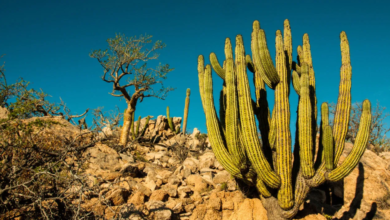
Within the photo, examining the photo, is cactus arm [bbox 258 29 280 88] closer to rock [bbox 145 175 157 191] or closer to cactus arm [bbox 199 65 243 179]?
cactus arm [bbox 199 65 243 179]

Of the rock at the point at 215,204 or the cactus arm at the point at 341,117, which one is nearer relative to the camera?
the cactus arm at the point at 341,117

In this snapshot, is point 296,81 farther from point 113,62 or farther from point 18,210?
point 113,62

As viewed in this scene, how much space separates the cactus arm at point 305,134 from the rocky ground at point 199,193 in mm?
1164

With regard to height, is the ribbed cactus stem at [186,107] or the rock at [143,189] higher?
the ribbed cactus stem at [186,107]

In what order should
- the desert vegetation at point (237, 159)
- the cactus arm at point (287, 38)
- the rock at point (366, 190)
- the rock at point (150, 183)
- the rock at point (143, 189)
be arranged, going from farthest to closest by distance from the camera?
the rock at point (366, 190), the rock at point (150, 183), the rock at point (143, 189), the cactus arm at point (287, 38), the desert vegetation at point (237, 159)

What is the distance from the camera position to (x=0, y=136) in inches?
186

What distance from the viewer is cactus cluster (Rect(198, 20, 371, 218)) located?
5293 mm

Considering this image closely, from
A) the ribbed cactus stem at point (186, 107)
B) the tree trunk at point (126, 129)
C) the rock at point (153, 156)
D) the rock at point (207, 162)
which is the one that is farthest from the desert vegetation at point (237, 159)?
the ribbed cactus stem at point (186, 107)

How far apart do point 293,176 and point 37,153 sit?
5.00 meters

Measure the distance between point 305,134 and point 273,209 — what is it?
1650 mm

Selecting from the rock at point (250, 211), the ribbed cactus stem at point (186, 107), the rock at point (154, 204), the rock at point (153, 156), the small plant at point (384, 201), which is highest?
the ribbed cactus stem at point (186, 107)

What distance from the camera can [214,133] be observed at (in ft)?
18.6

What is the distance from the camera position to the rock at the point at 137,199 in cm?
604

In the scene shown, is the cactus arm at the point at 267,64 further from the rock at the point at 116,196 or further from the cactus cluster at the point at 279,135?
the rock at the point at 116,196
